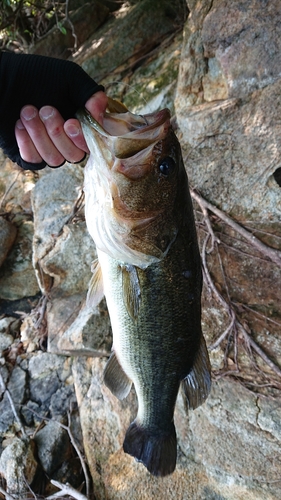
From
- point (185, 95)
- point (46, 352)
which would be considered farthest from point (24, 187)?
point (185, 95)

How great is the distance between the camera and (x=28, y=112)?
4.15 ft

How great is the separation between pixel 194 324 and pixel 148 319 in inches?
9.2

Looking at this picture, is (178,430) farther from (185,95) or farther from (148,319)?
(185,95)

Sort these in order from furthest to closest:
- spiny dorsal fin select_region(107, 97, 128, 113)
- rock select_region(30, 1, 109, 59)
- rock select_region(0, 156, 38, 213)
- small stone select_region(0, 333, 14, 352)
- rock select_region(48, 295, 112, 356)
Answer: rock select_region(30, 1, 109, 59)
rock select_region(0, 156, 38, 213)
small stone select_region(0, 333, 14, 352)
rock select_region(48, 295, 112, 356)
spiny dorsal fin select_region(107, 97, 128, 113)

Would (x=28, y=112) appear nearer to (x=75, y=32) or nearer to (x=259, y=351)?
(x=259, y=351)

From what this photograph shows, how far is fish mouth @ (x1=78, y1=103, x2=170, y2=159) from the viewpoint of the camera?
4.08ft

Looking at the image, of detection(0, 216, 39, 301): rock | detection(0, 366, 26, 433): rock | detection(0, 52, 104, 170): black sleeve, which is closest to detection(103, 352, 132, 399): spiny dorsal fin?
detection(0, 52, 104, 170): black sleeve

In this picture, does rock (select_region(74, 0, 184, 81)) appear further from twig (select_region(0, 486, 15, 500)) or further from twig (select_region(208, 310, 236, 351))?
twig (select_region(0, 486, 15, 500))

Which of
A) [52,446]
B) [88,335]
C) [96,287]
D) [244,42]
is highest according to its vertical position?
[96,287]

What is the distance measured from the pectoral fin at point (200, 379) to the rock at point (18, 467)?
1.86 m

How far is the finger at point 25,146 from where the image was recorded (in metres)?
1.31

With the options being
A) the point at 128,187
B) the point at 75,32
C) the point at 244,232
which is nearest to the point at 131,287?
the point at 128,187

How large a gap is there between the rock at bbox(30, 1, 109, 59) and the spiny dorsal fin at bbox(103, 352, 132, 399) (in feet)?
15.6

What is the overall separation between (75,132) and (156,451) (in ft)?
5.52
